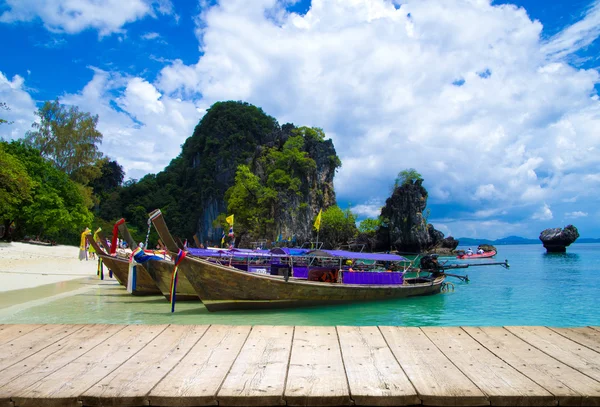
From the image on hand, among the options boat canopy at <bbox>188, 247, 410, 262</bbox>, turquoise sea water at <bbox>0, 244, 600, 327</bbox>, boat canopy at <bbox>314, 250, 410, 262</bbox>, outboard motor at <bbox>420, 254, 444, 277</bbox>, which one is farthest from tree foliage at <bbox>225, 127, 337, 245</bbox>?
boat canopy at <bbox>314, 250, 410, 262</bbox>

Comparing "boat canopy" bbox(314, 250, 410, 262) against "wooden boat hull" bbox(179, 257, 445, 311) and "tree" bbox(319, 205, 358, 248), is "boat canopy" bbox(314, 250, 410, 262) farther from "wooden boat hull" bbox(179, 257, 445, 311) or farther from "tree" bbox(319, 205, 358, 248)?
"tree" bbox(319, 205, 358, 248)

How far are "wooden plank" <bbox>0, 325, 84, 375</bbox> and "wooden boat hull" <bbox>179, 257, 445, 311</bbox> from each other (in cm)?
810

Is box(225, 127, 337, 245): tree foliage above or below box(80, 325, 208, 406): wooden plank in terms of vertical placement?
above

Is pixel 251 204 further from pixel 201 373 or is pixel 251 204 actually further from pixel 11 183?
pixel 201 373

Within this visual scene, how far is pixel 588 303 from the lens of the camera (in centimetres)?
2144

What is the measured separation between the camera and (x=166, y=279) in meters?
15.1

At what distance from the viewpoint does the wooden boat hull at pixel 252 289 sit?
12.3m

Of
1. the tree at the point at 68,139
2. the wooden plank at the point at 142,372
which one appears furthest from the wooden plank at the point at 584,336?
the tree at the point at 68,139

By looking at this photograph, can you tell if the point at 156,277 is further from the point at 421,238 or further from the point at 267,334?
the point at 421,238

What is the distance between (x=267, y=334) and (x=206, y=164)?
69.7 meters

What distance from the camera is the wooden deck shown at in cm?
248

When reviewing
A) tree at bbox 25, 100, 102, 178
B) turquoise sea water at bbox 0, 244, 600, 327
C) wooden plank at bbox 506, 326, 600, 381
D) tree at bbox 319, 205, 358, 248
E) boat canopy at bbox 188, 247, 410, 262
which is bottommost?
turquoise sea water at bbox 0, 244, 600, 327

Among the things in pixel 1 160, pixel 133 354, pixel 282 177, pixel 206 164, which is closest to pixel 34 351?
pixel 133 354

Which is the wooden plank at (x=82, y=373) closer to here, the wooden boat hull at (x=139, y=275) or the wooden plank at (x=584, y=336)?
the wooden plank at (x=584, y=336)
